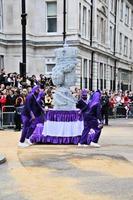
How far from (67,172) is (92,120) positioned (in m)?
4.44

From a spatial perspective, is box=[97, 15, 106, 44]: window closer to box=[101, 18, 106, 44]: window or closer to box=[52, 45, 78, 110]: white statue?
box=[101, 18, 106, 44]: window

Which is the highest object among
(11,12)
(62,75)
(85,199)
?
(11,12)

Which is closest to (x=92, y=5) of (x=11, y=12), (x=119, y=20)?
(x=11, y=12)

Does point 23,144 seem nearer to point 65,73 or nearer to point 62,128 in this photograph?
point 62,128

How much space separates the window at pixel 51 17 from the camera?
123 ft

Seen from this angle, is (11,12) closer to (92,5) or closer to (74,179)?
(92,5)

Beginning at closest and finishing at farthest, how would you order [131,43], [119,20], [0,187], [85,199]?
[85,199], [0,187], [119,20], [131,43]

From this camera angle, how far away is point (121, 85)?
56.4m

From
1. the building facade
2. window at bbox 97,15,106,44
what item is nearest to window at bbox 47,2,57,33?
the building facade

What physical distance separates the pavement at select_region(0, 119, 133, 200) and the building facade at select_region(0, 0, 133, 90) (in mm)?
19804

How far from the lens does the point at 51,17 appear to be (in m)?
37.7

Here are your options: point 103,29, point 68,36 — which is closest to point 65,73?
point 68,36

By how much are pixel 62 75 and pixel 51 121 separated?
1.69 metres

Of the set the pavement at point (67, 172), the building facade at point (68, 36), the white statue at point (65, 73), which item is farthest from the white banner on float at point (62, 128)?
the building facade at point (68, 36)
